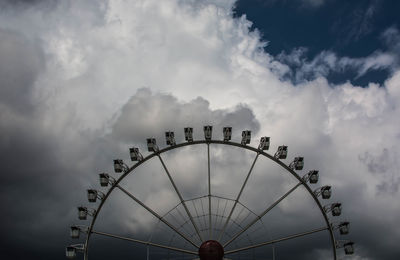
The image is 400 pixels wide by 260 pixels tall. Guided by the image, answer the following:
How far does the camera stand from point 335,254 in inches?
1549

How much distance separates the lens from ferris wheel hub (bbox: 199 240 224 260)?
3675 centimetres

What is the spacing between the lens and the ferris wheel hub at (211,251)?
3675cm

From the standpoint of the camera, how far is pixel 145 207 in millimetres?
40438

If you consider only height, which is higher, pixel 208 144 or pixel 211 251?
pixel 208 144

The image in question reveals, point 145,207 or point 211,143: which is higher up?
point 211,143

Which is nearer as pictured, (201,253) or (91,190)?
(201,253)

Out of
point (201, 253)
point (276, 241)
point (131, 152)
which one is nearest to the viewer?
point (201, 253)

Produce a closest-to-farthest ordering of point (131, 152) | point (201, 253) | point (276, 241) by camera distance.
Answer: point (201, 253)
point (276, 241)
point (131, 152)

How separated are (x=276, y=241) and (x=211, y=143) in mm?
10376

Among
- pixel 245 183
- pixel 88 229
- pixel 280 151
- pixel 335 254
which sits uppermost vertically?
pixel 280 151

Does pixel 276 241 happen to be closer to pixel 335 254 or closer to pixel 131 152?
pixel 335 254

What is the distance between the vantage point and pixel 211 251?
36.8 meters

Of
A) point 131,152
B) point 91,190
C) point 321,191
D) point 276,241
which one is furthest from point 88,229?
point 321,191

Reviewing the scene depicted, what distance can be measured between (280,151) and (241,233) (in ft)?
27.1
